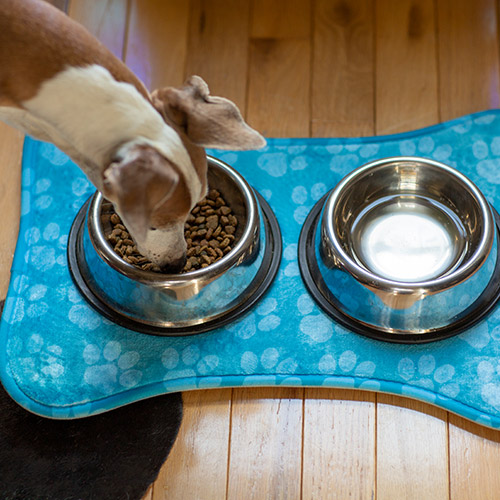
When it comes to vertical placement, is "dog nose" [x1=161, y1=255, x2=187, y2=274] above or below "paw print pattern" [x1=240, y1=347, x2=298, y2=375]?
above

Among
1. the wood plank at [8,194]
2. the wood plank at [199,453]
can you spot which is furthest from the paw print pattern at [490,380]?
the wood plank at [8,194]

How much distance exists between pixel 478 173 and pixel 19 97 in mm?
1296

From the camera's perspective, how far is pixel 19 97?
51.1 inches

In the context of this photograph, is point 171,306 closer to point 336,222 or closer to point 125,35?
point 336,222

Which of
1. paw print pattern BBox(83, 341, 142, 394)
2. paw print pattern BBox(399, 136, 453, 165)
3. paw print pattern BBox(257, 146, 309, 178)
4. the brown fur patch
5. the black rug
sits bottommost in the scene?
the black rug

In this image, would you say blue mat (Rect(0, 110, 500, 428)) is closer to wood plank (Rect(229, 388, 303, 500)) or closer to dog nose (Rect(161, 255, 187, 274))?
wood plank (Rect(229, 388, 303, 500))

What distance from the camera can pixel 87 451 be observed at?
5.64 ft

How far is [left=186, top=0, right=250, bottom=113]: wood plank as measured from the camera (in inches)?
86.1

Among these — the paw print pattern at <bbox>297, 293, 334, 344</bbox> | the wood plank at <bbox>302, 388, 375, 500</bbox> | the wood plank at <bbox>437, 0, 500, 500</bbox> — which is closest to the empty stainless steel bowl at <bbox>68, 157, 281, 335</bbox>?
the paw print pattern at <bbox>297, 293, 334, 344</bbox>

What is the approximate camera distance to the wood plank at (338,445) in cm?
169

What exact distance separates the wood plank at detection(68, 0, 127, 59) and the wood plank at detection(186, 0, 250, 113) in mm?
231

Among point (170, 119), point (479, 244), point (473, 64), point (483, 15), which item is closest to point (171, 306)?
point (170, 119)

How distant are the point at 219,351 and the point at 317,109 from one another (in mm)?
834

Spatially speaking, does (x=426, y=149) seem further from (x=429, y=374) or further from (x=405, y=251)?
(x=429, y=374)
